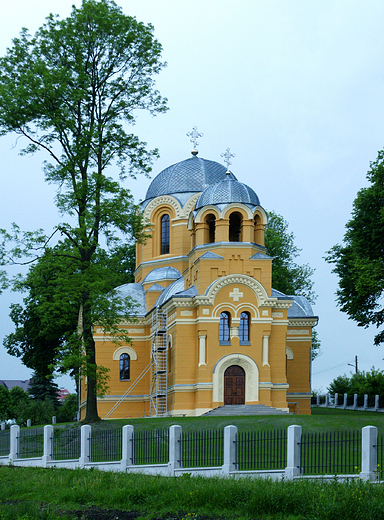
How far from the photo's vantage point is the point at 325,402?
4922cm

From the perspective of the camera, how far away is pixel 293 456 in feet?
50.0

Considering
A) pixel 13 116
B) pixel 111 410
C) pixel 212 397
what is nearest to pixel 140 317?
pixel 111 410

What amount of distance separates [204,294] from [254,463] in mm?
16671

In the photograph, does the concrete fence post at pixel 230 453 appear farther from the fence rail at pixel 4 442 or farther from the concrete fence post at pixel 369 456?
the fence rail at pixel 4 442

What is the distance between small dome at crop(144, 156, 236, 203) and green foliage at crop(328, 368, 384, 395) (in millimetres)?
15189

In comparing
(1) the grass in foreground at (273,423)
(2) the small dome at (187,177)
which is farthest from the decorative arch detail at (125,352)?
(1) the grass in foreground at (273,423)

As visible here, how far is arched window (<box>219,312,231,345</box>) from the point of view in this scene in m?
32.6

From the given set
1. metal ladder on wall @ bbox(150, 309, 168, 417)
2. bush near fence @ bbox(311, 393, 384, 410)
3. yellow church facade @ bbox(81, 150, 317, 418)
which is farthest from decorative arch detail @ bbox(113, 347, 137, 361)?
bush near fence @ bbox(311, 393, 384, 410)

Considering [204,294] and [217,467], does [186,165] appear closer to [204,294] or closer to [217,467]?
[204,294]

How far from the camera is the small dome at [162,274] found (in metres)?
39.1

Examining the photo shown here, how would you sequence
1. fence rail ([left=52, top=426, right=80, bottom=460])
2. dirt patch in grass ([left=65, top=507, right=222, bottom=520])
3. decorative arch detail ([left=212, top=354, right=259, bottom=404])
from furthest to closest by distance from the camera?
decorative arch detail ([left=212, top=354, right=259, bottom=404]) → fence rail ([left=52, top=426, right=80, bottom=460]) → dirt patch in grass ([left=65, top=507, right=222, bottom=520])

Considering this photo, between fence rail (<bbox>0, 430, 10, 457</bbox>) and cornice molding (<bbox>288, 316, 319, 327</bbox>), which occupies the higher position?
cornice molding (<bbox>288, 316, 319, 327</bbox>)

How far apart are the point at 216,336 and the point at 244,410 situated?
342 centimetres

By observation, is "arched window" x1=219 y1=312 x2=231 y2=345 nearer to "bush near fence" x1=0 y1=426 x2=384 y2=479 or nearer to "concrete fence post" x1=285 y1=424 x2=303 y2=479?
"bush near fence" x1=0 y1=426 x2=384 y2=479
